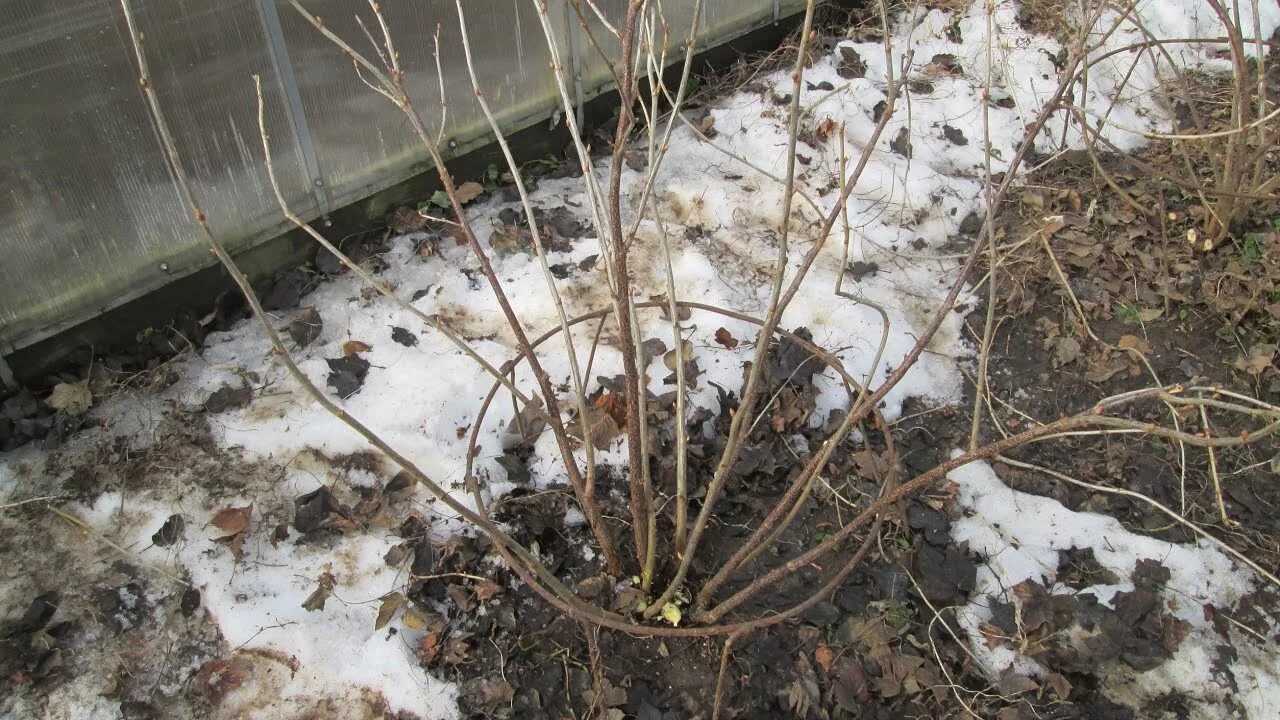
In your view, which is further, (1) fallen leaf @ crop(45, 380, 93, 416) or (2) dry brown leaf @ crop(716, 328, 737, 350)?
(2) dry brown leaf @ crop(716, 328, 737, 350)

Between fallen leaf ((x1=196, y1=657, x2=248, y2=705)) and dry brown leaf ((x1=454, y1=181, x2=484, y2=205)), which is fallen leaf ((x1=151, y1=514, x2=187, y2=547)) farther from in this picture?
dry brown leaf ((x1=454, y1=181, x2=484, y2=205))

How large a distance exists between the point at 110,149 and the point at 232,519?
4.44ft

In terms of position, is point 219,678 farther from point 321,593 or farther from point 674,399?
point 674,399

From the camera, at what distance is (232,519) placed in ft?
9.14

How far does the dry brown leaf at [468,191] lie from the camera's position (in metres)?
3.99

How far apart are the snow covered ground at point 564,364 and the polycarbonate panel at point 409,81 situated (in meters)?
0.38

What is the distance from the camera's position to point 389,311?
3.46m

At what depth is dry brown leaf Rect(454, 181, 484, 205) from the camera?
13.1 feet

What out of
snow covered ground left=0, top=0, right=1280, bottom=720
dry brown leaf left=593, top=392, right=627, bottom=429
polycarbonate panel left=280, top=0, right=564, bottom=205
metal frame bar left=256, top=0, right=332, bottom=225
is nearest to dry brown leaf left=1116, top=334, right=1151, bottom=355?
snow covered ground left=0, top=0, right=1280, bottom=720

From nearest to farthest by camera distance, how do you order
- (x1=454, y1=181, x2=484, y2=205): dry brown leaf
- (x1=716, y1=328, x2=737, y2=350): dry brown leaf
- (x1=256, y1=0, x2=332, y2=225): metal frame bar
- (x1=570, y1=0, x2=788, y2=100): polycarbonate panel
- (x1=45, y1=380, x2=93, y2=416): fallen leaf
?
(x1=45, y1=380, x2=93, y2=416): fallen leaf, (x1=256, y1=0, x2=332, y2=225): metal frame bar, (x1=716, y1=328, x2=737, y2=350): dry brown leaf, (x1=454, y1=181, x2=484, y2=205): dry brown leaf, (x1=570, y1=0, x2=788, y2=100): polycarbonate panel

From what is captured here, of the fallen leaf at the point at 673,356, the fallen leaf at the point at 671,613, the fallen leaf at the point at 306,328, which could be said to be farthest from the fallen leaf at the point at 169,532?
the fallen leaf at the point at 673,356

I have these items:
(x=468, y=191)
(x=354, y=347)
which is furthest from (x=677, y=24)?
(x=354, y=347)

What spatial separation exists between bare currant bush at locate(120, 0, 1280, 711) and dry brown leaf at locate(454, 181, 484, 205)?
116 millimetres

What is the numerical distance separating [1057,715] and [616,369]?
187cm
